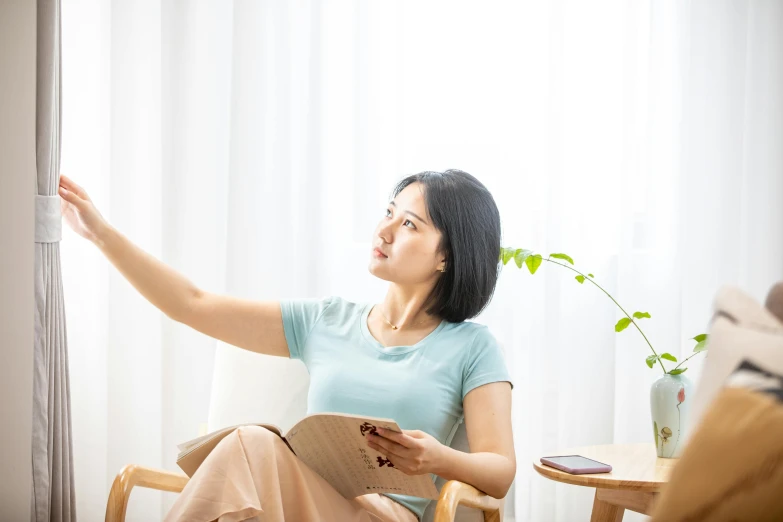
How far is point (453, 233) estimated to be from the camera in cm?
171

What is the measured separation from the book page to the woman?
0.03 meters

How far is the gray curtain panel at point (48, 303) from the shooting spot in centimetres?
149

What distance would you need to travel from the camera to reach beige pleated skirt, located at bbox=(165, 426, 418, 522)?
1.25m

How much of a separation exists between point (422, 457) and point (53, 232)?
2.71ft

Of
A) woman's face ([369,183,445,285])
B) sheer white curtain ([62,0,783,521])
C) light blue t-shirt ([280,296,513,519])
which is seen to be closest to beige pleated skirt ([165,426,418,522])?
light blue t-shirt ([280,296,513,519])

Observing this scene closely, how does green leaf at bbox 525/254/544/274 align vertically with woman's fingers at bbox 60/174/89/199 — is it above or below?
below

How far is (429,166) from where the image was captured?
2.51 m

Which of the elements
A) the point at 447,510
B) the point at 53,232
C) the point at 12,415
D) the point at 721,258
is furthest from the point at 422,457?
the point at 721,258

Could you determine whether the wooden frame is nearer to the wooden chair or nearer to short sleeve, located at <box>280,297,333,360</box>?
the wooden chair

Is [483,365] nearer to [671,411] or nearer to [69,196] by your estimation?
[671,411]

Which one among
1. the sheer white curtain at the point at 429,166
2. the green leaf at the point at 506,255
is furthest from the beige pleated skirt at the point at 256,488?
the sheer white curtain at the point at 429,166

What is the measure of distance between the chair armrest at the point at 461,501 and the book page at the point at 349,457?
0.12 ft

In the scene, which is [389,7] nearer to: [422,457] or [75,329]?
[75,329]

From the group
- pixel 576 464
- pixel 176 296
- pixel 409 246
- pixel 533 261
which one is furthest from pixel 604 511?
pixel 176 296
